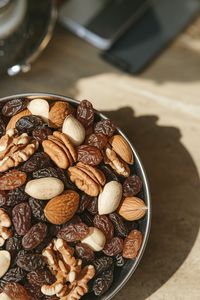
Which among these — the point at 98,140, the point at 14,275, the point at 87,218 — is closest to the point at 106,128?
the point at 98,140

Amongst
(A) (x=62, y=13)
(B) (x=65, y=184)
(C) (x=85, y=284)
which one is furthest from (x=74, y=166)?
(A) (x=62, y=13)

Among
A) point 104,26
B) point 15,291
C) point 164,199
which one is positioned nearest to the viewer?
point 15,291

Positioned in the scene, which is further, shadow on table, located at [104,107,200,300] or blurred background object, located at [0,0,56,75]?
blurred background object, located at [0,0,56,75]

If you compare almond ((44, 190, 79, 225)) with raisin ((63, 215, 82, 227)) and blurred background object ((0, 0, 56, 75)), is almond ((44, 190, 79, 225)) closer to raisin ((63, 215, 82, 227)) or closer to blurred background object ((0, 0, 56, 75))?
raisin ((63, 215, 82, 227))

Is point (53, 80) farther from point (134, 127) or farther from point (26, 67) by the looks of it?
point (134, 127)

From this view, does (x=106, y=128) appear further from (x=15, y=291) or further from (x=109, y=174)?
(x=15, y=291)

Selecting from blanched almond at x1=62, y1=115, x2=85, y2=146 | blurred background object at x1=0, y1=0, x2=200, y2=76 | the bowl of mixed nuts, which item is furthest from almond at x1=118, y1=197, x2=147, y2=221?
blurred background object at x1=0, y1=0, x2=200, y2=76

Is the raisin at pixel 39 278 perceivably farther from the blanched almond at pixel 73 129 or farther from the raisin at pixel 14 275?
the blanched almond at pixel 73 129
